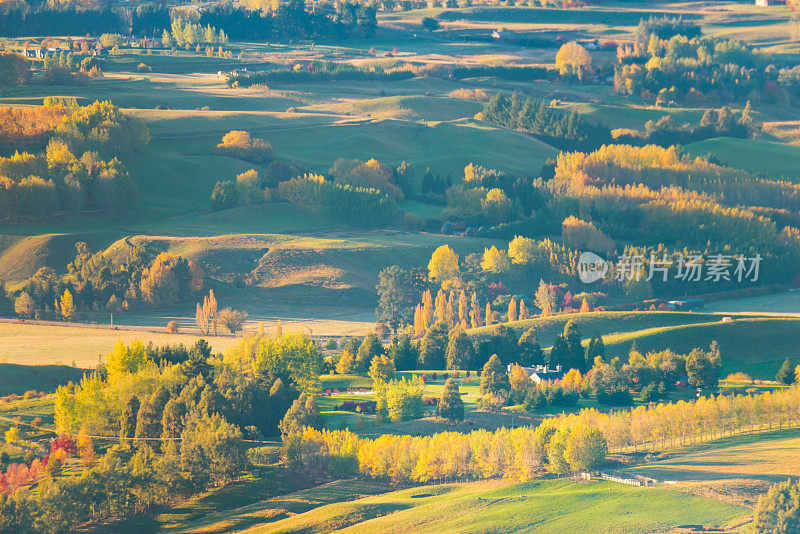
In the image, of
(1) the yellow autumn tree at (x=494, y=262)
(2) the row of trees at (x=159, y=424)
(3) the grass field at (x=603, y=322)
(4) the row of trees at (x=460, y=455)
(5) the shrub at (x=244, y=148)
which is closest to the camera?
(2) the row of trees at (x=159, y=424)

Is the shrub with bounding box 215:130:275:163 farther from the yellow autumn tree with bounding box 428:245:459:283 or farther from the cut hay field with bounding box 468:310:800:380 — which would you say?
the cut hay field with bounding box 468:310:800:380

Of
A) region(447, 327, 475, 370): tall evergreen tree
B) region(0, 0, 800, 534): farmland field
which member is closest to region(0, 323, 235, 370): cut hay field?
region(0, 0, 800, 534): farmland field

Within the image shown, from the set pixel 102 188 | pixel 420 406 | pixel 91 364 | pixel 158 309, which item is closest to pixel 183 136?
pixel 102 188

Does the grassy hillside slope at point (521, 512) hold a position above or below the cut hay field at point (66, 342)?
above

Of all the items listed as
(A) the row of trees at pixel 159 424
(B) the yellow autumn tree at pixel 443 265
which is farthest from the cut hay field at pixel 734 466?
(B) the yellow autumn tree at pixel 443 265

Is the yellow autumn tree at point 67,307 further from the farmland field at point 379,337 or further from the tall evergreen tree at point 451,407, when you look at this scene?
the tall evergreen tree at point 451,407

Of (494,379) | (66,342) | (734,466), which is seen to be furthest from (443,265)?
(734,466)

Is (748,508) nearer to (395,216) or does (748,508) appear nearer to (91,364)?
(91,364)
